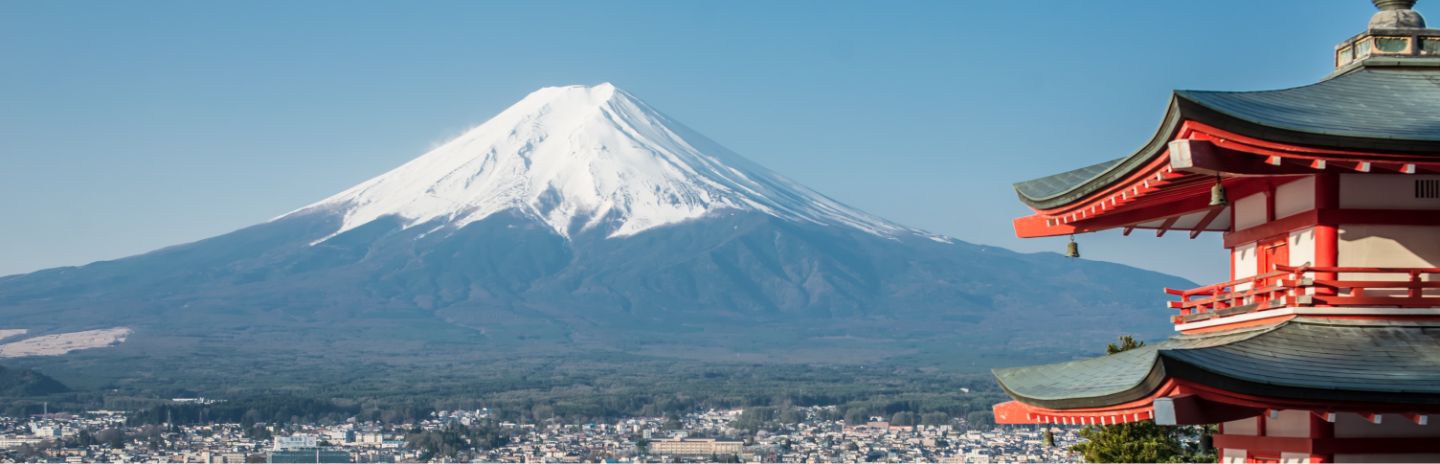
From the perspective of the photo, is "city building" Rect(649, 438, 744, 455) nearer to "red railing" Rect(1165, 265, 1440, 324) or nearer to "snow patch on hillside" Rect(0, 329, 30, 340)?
"red railing" Rect(1165, 265, 1440, 324)

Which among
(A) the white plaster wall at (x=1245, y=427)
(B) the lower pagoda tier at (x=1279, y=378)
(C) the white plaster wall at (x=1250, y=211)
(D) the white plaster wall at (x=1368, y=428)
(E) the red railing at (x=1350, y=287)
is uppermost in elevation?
(C) the white plaster wall at (x=1250, y=211)

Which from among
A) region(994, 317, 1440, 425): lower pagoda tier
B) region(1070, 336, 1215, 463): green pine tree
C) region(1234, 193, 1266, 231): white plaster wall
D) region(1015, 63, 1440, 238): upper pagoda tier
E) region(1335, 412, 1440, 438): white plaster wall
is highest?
region(1015, 63, 1440, 238): upper pagoda tier

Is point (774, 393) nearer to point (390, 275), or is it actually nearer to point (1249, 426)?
point (390, 275)

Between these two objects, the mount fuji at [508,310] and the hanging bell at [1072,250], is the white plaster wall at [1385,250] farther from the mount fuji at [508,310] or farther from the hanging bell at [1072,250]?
the mount fuji at [508,310]

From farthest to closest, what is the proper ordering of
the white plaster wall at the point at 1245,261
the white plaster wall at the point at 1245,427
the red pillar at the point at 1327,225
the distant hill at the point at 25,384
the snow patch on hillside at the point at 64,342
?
the snow patch on hillside at the point at 64,342 → the distant hill at the point at 25,384 → the white plaster wall at the point at 1245,261 → the white plaster wall at the point at 1245,427 → the red pillar at the point at 1327,225

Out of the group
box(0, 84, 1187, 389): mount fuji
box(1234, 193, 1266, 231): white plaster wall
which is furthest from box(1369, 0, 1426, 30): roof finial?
box(0, 84, 1187, 389): mount fuji

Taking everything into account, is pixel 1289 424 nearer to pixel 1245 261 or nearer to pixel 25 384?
pixel 1245 261

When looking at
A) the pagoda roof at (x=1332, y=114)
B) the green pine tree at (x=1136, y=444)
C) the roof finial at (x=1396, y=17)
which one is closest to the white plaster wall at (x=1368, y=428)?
the pagoda roof at (x=1332, y=114)
